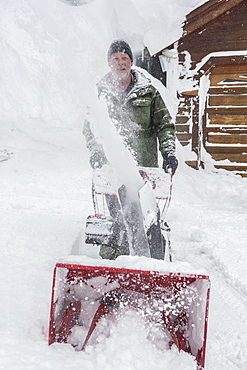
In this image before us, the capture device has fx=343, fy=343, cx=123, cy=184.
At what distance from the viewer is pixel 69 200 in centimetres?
621

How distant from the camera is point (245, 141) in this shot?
29.4 ft

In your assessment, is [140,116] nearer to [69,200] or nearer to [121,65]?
[121,65]

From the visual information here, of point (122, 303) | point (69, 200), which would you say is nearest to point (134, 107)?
point (122, 303)

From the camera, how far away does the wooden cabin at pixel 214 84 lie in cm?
853

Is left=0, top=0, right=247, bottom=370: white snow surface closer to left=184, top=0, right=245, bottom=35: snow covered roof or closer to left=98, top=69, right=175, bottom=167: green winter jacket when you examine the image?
left=98, top=69, right=175, bottom=167: green winter jacket

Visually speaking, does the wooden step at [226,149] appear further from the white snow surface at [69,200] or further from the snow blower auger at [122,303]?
the snow blower auger at [122,303]

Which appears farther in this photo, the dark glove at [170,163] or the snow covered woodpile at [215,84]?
the snow covered woodpile at [215,84]

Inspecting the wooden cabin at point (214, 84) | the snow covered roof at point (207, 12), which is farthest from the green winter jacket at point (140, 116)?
the snow covered roof at point (207, 12)

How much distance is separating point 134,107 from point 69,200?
3.36 metres

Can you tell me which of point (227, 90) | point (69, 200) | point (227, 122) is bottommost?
point (69, 200)

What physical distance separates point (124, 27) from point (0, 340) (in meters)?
9.41

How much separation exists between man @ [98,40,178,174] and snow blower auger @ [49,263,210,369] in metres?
1.28

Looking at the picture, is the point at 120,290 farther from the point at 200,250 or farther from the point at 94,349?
the point at 200,250

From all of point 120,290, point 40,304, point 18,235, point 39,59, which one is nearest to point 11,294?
point 40,304
